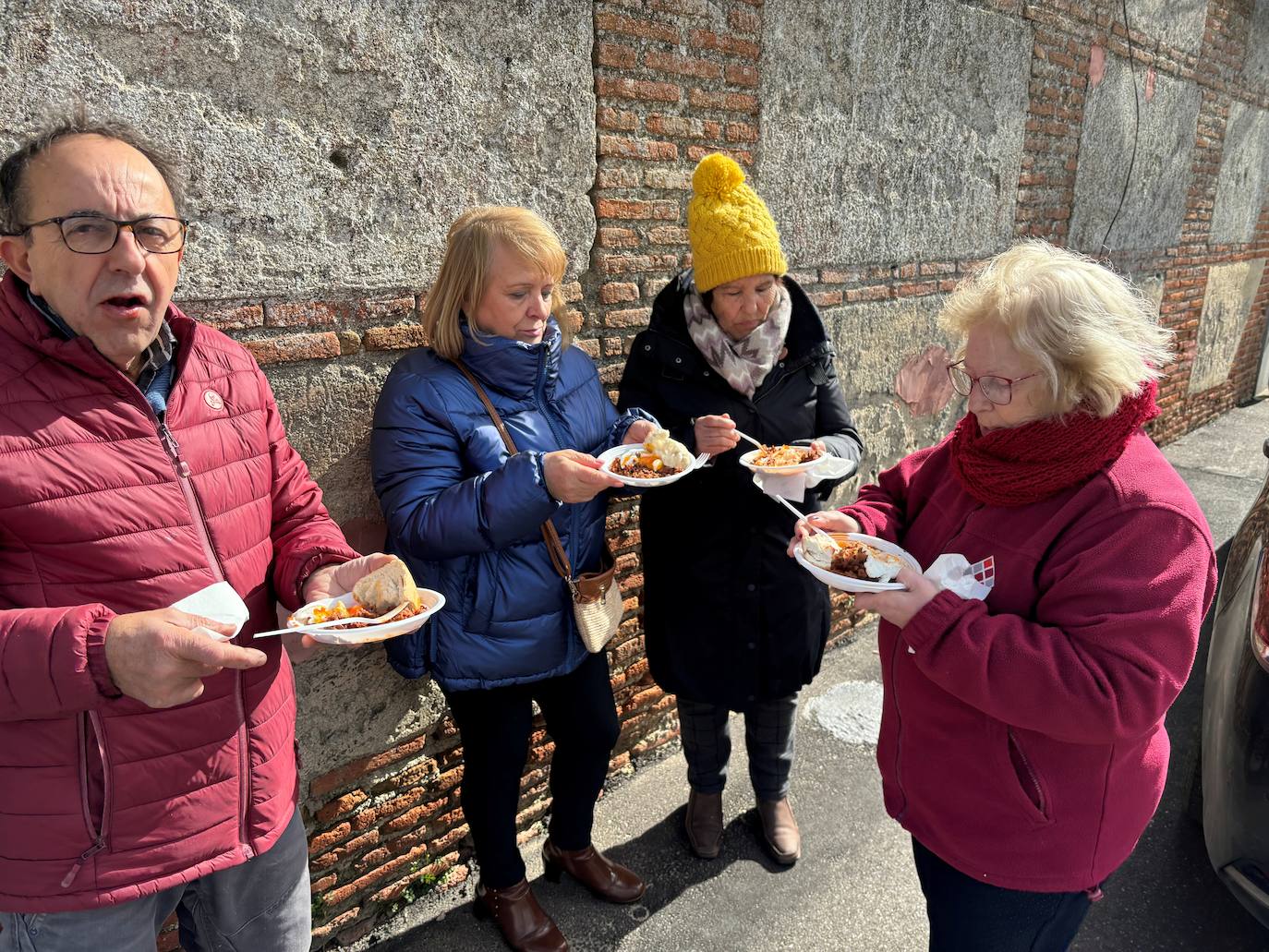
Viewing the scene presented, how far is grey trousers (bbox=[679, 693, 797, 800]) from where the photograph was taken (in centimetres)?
294

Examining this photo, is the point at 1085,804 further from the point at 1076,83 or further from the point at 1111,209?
the point at 1111,209

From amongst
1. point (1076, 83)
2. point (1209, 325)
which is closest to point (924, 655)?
point (1076, 83)

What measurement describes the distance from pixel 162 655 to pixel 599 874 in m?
1.87

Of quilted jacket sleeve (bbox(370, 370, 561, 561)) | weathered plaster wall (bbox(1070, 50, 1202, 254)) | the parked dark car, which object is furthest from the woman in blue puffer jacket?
weathered plaster wall (bbox(1070, 50, 1202, 254))

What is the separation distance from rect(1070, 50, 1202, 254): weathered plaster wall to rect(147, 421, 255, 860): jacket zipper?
19.2 feet

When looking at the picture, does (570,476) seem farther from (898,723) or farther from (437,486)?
Result: (898,723)

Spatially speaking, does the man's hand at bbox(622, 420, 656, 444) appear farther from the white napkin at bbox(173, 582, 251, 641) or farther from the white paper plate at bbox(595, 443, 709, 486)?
the white napkin at bbox(173, 582, 251, 641)

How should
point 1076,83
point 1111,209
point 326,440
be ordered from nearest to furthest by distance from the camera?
point 326,440 → point 1076,83 → point 1111,209

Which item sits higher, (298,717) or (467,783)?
(298,717)

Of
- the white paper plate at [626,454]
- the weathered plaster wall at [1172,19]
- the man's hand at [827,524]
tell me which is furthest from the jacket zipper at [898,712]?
the weathered plaster wall at [1172,19]

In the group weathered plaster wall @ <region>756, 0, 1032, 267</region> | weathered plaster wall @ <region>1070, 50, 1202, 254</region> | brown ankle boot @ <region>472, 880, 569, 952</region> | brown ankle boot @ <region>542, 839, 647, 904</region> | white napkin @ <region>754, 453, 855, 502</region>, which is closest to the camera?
white napkin @ <region>754, 453, 855, 502</region>

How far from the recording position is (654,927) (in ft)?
8.79

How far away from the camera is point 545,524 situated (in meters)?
2.29

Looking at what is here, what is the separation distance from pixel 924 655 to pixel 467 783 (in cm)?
148
